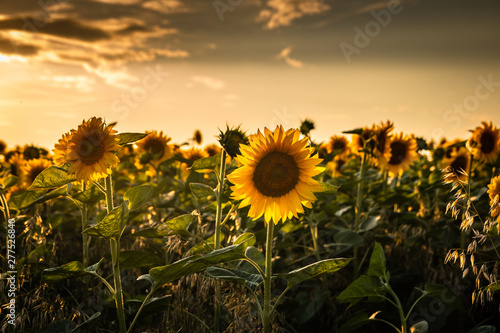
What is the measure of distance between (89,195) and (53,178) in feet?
1.31

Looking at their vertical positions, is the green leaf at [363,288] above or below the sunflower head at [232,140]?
below

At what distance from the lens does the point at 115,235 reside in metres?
2.15

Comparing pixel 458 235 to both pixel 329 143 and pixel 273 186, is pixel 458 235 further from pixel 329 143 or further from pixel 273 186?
pixel 329 143

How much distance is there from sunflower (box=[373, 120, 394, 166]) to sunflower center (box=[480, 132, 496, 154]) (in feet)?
3.85

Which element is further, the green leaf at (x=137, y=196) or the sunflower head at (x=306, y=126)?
the sunflower head at (x=306, y=126)

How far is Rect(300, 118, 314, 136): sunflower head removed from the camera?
388 centimetres

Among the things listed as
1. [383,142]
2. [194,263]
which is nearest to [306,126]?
[383,142]

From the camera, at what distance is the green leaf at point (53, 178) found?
242 cm

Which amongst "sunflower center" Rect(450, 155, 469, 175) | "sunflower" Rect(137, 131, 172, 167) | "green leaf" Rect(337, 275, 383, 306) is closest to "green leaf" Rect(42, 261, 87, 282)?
"green leaf" Rect(337, 275, 383, 306)

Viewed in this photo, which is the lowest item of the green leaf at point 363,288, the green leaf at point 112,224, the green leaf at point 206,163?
the green leaf at point 363,288

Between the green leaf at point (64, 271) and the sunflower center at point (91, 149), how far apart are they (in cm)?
56

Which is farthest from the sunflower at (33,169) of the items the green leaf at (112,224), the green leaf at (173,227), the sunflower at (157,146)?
the green leaf at (112,224)

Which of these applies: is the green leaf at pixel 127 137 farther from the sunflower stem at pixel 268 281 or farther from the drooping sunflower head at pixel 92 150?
the sunflower stem at pixel 268 281

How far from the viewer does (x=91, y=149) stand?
2371 mm
